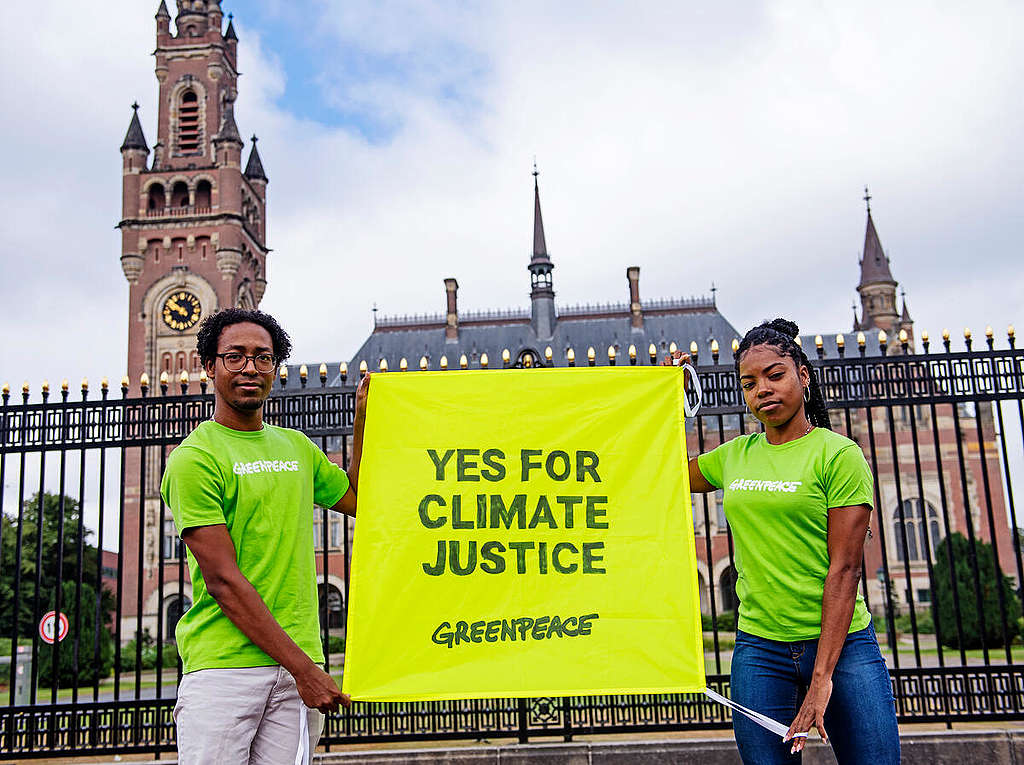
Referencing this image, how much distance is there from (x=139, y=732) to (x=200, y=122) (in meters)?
45.2

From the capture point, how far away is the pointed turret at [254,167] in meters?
49.3

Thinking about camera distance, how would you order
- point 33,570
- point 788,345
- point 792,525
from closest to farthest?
point 792,525
point 788,345
point 33,570

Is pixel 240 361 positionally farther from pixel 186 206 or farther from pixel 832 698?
pixel 186 206

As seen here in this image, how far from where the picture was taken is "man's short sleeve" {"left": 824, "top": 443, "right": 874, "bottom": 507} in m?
2.89

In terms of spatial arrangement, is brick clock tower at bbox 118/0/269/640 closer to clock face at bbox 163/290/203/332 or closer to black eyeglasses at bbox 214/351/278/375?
clock face at bbox 163/290/203/332

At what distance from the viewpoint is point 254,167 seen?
163 feet

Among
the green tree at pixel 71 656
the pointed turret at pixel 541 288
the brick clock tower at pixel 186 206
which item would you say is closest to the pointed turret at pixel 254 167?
the brick clock tower at pixel 186 206

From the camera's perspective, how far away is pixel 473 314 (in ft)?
156

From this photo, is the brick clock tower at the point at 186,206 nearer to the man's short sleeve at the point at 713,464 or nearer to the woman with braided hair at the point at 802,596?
the man's short sleeve at the point at 713,464

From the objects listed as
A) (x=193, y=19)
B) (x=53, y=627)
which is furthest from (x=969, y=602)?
(x=193, y=19)

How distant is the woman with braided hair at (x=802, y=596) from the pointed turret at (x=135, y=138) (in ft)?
158

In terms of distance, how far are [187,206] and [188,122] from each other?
5.29 m

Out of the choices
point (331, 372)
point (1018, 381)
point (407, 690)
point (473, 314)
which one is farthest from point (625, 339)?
point (407, 690)

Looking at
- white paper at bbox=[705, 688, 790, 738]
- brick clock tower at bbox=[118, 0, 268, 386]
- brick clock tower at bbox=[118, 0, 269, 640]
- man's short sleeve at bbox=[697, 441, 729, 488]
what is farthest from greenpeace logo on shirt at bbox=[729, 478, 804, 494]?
brick clock tower at bbox=[118, 0, 268, 386]
